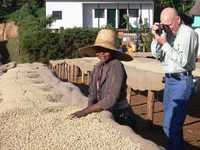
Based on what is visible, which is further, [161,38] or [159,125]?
[159,125]

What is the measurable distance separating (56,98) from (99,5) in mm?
41798

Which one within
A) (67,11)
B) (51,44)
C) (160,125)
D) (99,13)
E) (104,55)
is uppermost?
(104,55)

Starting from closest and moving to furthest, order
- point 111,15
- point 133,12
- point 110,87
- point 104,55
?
point 110,87 < point 104,55 < point 111,15 < point 133,12

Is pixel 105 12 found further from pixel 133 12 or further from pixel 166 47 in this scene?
pixel 166 47

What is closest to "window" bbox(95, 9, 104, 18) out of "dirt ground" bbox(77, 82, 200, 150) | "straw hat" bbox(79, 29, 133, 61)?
"dirt ground" bbox(77, 82, 200, 150)

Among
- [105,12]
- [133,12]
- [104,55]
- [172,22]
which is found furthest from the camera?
[133,12]

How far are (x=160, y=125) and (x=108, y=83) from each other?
442 cm

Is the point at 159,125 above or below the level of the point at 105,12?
below

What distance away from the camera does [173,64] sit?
210 inches

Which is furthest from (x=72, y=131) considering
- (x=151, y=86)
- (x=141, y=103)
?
(x=141, y=103)

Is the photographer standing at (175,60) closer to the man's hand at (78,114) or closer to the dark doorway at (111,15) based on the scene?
the man's hand at (78,114)

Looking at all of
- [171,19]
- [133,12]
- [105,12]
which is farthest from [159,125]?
[133,12]

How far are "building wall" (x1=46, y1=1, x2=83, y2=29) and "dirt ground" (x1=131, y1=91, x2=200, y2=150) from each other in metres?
34.2

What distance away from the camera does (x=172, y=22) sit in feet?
17.5
